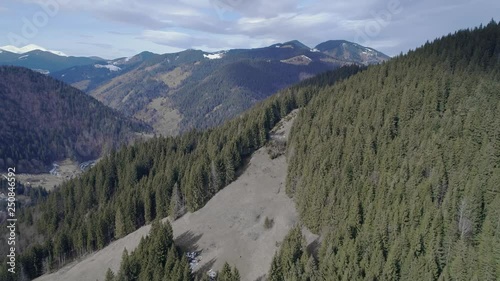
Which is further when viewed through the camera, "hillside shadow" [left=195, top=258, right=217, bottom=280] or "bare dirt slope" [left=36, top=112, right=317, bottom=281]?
"bare dirt slope" [left=36, top=112, right=317, bottom=281]

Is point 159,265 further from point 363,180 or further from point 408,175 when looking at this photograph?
point 408,175

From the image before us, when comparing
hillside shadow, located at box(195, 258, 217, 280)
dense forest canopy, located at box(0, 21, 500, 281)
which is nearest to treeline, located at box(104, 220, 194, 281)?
dense forest canopy, located at box(0, 21, 500, 281)

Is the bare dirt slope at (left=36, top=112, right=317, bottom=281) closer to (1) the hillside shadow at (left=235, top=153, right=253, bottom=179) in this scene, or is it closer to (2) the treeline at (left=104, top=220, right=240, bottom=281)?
(1) the hillside shadow at (left=235, top=153, right=253, bottom=179)

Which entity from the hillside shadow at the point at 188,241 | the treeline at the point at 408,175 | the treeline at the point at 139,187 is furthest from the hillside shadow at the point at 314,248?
the treeline at the point at 139,187

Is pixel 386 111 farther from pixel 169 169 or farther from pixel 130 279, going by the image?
pixel 130 279

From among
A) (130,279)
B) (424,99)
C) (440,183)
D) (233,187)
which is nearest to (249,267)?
(130,279)

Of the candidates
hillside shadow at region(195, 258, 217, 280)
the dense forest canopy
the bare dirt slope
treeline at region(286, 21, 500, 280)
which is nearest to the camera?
treeline at region(286, 21, 500, 280)
